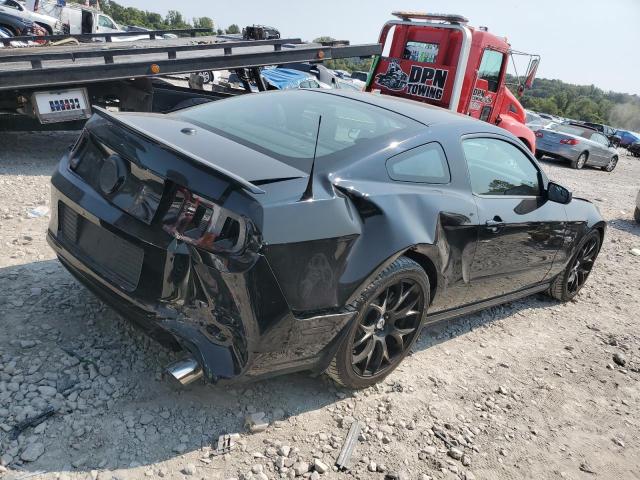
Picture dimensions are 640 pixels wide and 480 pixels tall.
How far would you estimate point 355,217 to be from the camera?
2.61 metres

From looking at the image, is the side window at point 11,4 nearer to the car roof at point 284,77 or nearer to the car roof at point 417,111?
the car roof at point 284,77

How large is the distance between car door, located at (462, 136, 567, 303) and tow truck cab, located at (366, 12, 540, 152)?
217 inches

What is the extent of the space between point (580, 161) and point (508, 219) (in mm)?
14749

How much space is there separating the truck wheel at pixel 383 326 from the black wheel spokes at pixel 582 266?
7.93 ft

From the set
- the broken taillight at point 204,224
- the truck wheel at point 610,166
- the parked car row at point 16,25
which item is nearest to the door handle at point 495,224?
the broken taillight at point 204,224

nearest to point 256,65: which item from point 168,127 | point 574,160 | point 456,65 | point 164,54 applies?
point 164,54

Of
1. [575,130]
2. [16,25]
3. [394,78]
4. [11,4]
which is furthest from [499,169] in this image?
[11,4]

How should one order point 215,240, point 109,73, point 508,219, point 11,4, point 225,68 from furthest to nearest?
point 11,4
point 225,68
point 109,73
point 508,219
point 215,240

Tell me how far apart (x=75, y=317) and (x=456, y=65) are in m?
7.86

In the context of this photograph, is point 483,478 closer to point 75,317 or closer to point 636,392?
point 636,392

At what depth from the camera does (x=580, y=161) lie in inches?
655

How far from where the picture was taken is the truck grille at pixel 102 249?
8.16 feet

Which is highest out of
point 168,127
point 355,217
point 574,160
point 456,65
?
point 456,65

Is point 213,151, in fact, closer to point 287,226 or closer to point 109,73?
point 287,226
